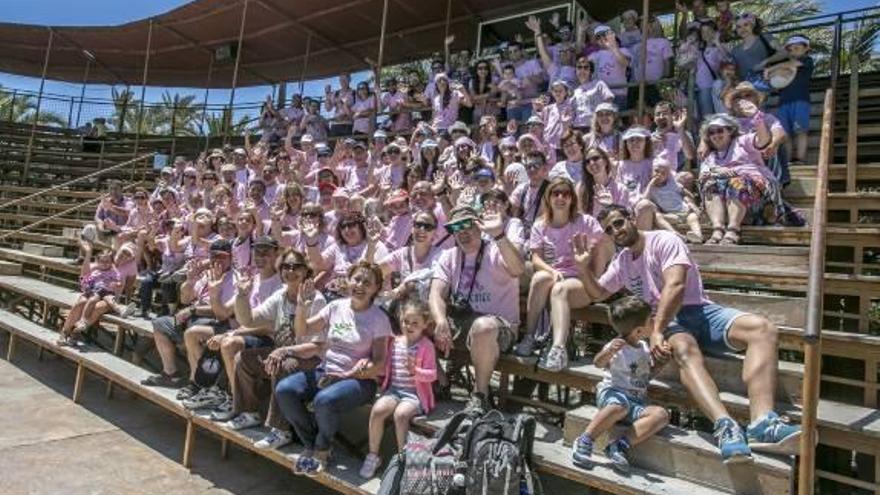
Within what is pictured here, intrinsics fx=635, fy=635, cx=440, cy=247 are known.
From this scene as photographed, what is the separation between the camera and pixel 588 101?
Result: 25.3 ft

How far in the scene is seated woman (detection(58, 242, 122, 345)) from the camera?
715cm

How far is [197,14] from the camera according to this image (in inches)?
526

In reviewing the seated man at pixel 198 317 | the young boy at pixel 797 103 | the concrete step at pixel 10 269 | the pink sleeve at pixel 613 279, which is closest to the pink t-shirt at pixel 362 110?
the seated man at pixel 198 317

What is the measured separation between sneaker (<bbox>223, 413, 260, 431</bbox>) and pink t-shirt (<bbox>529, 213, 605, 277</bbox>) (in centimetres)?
244

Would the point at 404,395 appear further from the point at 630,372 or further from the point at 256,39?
the point at 256,39

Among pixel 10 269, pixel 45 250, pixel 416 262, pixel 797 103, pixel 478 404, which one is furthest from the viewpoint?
pixel 45 250

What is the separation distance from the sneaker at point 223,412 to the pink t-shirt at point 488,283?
1978mm

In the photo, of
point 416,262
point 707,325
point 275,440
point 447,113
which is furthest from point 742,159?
point 447,113

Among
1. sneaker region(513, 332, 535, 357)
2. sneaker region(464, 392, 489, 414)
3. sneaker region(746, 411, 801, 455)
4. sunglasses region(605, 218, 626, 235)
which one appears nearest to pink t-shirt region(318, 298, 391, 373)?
sneaker region(464, 392, 489, 414)

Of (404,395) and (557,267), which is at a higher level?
(557,267)

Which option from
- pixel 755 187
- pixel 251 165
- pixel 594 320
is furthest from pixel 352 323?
pixel 251 165

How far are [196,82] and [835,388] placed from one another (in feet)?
58.6

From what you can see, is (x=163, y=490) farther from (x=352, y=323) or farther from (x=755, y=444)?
(x=755, y=444)

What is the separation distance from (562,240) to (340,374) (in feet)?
5.83
